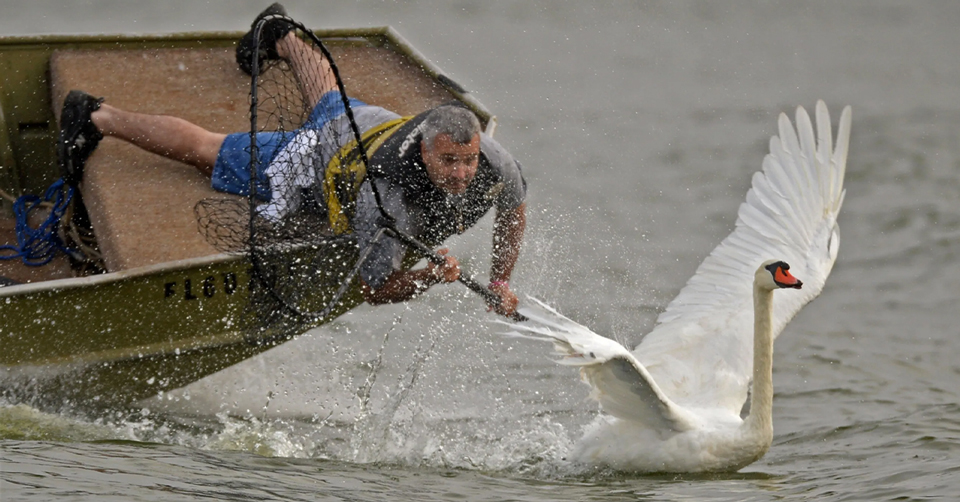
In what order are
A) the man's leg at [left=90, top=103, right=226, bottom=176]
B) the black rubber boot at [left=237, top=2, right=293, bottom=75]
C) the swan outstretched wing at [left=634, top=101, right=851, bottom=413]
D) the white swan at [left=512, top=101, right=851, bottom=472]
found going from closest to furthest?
the white swan at [left=512, top=101, right=851, bottom=472], the swan outstretched wing at [left=634, top=101, right=851, bottom=413], the man's leg at [left=90, top=103, right=226, bottom=176], the black rubber boot at [left=237, top=2, right=293, bottom=75]

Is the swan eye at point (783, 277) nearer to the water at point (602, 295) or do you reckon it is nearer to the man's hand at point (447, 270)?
the water at point (602, 295)

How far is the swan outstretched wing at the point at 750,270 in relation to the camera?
663 centimetres

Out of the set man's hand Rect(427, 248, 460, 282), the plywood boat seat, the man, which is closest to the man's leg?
the man

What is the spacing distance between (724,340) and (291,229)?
7.62 feet

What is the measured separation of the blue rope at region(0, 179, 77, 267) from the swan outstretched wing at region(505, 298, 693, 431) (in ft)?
9.95

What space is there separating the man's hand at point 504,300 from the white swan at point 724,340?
0.72ft

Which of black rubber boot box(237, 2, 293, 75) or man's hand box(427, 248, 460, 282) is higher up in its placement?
black rubber boot box(237, 2, 293, 75)

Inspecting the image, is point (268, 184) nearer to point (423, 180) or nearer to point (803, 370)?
point (423, 180)

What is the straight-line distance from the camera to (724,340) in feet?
22.1

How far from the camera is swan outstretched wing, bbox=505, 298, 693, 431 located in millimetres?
5305

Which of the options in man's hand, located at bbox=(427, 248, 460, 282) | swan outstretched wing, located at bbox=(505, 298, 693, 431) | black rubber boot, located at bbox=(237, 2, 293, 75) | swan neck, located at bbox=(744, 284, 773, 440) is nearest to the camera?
swan outstretched wing, located at bbox=(505, 298, 693, 431)

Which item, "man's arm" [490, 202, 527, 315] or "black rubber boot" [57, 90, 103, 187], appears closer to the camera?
"man's arm" [490, 202, 527, 315]

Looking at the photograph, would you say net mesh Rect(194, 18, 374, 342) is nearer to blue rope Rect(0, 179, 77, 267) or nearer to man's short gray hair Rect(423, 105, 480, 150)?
man's short gray hair Rect(423, 105, 480, 150)

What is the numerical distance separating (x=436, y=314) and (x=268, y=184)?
2375 millimetres
